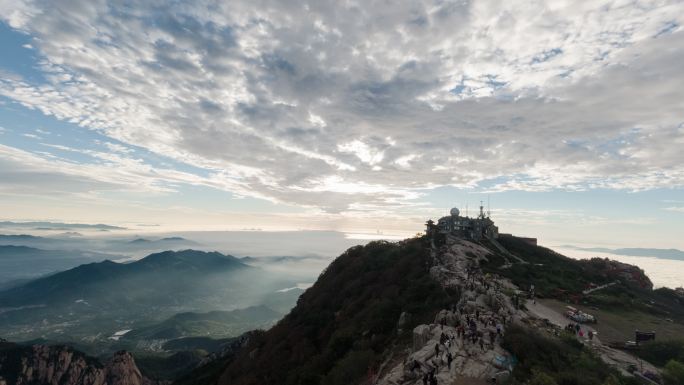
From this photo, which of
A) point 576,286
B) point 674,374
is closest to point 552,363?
point 674,374

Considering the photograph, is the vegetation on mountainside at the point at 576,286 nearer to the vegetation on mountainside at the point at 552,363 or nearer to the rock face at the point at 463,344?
the rock face at the point at 463,344

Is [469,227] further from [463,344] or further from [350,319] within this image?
[463,344]

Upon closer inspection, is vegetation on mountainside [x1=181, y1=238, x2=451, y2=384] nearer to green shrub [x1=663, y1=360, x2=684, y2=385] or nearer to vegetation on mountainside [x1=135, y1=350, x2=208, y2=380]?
green shrub [x1=663, y1=360, x2=684, y2=385]

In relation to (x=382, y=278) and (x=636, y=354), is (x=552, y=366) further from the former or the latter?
(x=382, y=278)

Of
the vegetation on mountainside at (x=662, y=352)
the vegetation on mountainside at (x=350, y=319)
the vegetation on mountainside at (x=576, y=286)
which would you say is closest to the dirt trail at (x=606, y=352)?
the vegetation on mountainside at (x=662, y=352)

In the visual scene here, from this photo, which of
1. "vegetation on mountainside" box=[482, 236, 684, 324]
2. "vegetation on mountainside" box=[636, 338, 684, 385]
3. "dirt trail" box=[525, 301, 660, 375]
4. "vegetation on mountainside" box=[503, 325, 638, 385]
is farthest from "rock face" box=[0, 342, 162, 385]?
"vegetation on mountainside" box=[636, 338, 684, 385]

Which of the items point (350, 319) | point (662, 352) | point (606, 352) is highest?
point (662, 352)
